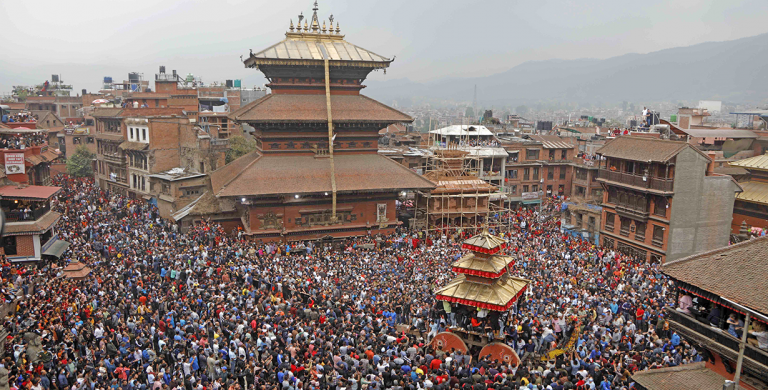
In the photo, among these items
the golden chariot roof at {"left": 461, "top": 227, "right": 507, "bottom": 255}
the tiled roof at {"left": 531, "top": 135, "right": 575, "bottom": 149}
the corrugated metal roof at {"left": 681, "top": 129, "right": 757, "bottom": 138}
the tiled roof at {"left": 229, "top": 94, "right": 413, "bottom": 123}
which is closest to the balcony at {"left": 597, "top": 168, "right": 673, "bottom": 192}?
the corrugated metal roof at {"left": 681, "top": 129, "right": 757, "bottom": 138}

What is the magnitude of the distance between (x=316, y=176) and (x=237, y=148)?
2191 cm

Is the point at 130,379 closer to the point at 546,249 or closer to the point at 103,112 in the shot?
the point at 546,249

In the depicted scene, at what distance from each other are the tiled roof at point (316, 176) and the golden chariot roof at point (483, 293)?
15.9m

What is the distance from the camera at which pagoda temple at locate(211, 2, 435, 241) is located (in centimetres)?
3322

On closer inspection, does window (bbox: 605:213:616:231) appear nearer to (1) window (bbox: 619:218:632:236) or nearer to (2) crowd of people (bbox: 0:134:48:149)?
(1) window (bbox: 619:218:632:236)

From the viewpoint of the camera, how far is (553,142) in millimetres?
55875

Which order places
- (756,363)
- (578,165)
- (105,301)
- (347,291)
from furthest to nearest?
(578,165), (347,291), (105,301), (756,363)

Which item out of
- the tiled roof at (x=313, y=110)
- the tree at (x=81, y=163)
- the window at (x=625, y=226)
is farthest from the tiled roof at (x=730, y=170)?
the tree at (x=81, y=163)

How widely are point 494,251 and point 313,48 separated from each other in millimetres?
23559

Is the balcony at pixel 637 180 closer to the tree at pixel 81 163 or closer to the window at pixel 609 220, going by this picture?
the window at pixel 609 220

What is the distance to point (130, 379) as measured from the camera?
15742 millimetres

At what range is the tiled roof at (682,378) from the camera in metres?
14.3

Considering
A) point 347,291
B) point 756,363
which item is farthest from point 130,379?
point 756,363

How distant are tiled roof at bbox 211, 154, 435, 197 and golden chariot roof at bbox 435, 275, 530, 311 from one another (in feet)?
52.1
